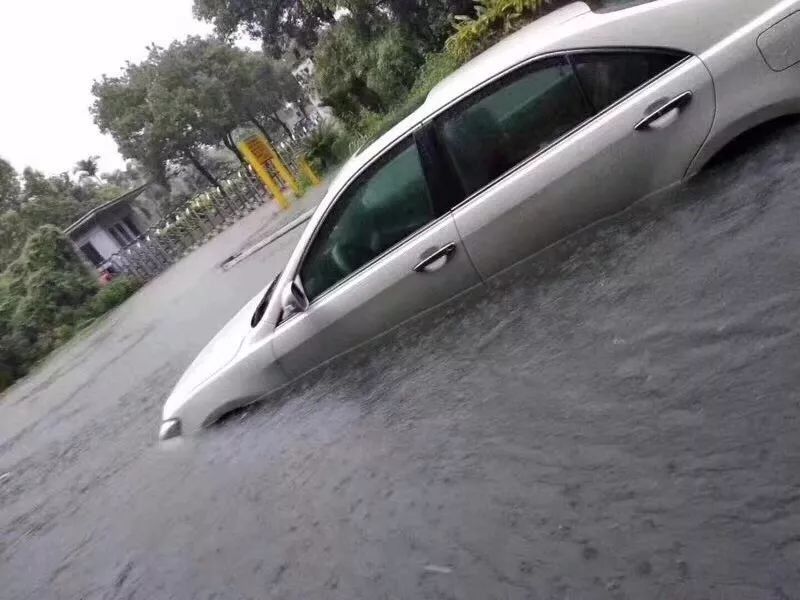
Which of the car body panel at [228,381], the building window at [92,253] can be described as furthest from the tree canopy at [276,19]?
the building window at [92,253]

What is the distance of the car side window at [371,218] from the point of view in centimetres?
386

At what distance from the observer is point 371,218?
158 inches

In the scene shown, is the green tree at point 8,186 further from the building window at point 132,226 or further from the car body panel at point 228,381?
the car body panel at point 228,381

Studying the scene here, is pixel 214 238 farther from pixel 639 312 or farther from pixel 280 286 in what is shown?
pixel 639 312

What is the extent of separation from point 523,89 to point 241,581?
129 inches

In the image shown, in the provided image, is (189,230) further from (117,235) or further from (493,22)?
(493,22)

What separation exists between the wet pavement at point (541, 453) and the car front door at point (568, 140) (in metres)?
0.25

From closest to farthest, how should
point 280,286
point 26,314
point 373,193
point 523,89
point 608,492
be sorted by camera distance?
point 608,492 < point 523,89 < point 373,193 < point 280,286 < point 26,314

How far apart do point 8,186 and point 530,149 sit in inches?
1684

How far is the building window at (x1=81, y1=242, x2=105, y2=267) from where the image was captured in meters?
37.2

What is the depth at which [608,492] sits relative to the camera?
2.46 meters

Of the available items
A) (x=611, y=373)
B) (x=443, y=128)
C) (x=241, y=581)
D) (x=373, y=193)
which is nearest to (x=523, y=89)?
(x=443, y=128)

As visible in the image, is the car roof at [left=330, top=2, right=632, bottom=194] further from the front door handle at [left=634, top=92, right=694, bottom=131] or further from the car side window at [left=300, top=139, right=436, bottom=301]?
the front door handle at [left=634, top=92, right=694, bottom=131]

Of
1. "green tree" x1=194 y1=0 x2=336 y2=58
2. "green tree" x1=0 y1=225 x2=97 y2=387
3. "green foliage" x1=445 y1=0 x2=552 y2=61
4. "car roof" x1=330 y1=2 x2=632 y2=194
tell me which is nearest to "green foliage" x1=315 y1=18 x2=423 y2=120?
"green foliage" x1=445 y1=0 x2=552 y2=61
